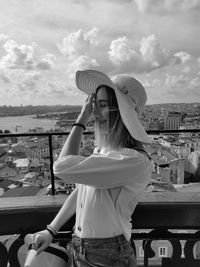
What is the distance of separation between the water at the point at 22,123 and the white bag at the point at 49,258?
1.51 meters

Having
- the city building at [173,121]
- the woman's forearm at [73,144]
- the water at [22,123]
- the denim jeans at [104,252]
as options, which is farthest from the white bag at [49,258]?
the city building at [173,121]

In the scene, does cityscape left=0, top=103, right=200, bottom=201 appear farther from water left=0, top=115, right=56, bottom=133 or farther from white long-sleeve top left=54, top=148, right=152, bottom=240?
white long-sleeve top left=54, top=148, right=152, bottom=240

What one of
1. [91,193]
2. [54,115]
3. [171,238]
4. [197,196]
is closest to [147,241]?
[171,238]

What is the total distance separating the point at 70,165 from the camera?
1421 millimetres

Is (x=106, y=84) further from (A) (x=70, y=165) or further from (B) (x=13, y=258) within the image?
(B) (x=13, y=258)

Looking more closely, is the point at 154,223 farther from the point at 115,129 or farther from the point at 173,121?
the point at 173,121

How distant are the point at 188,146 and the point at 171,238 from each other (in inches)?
49.0

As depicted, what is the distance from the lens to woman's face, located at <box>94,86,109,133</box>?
1564mm

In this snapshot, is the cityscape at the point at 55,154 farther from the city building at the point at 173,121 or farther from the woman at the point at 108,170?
the woman at the point at 108,170

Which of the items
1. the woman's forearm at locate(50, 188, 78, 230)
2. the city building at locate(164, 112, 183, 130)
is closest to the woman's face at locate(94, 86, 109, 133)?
the woman's forearm at locate(50, 188, 78, 230)

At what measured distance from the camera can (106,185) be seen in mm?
1458

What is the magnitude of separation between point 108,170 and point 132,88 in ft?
1.48

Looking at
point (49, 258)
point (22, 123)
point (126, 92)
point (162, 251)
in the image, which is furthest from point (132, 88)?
point (22, 123)

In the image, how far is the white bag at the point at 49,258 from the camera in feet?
5.24
